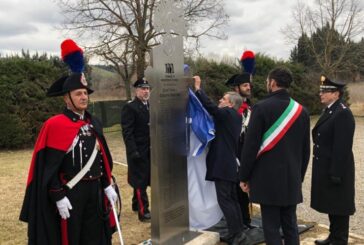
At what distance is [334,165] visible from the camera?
470 centimetres

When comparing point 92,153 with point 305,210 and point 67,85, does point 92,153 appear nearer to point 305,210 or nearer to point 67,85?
point 67,85

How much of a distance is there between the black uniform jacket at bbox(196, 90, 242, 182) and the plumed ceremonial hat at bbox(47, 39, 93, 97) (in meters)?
1.60

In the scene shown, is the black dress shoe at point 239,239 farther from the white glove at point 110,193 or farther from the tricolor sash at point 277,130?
the white glove at point 110,193

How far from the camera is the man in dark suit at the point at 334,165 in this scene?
15.4 feet

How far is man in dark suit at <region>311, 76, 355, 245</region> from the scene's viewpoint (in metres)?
4.70

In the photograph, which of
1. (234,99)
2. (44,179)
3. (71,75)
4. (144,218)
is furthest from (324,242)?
(71,75)

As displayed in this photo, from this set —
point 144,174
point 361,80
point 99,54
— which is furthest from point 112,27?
point 361,80

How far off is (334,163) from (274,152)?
1042mm

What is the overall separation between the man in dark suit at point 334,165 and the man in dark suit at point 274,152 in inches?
28.4

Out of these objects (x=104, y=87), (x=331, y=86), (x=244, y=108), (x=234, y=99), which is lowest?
(x=244, y=108)

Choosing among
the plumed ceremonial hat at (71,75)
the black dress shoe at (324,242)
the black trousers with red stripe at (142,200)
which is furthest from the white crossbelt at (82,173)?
the black dress shoe at (324,242)

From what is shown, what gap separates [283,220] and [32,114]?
11235 millimetres

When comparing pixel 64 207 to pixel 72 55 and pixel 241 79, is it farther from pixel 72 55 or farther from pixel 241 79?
pixel 241 79

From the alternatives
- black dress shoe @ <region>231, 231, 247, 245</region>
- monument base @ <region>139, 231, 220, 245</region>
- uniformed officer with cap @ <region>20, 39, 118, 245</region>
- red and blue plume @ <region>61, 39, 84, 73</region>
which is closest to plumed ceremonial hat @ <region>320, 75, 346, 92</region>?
black dress shoe @ <region>231, 231, 247, 245</region>
